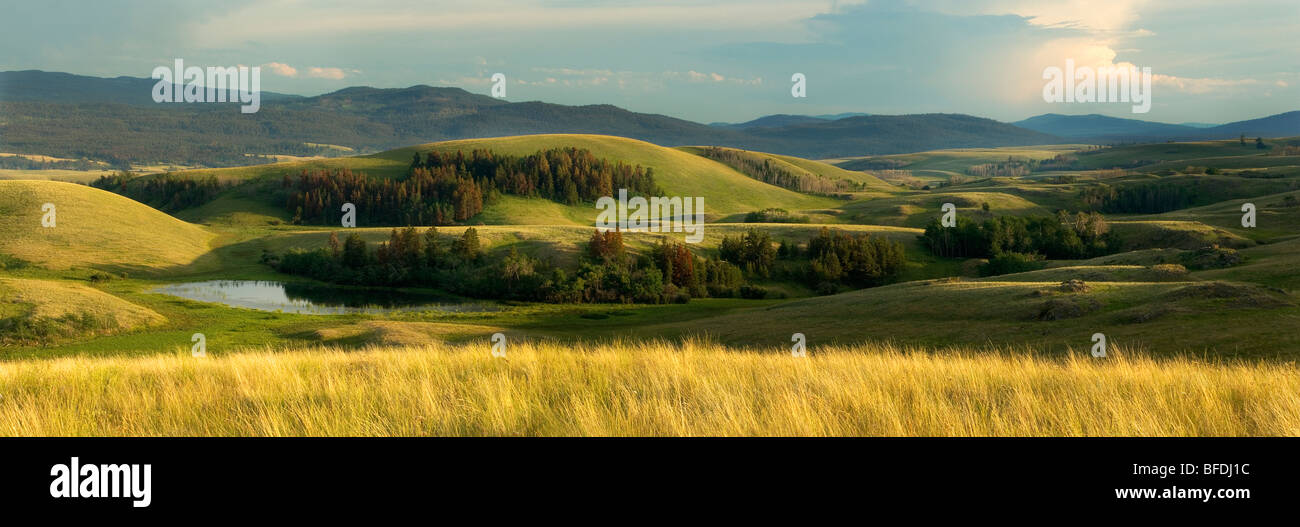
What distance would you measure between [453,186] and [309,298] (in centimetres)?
9382

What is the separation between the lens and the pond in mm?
66188

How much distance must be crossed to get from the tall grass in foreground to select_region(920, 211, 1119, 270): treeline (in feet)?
276

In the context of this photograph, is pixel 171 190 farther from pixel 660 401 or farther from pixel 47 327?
pixel 660 401

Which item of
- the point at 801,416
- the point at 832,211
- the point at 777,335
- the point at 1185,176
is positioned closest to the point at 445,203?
the point at 832,211

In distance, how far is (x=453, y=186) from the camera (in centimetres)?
16462

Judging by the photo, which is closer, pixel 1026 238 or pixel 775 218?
pixel 1026 238

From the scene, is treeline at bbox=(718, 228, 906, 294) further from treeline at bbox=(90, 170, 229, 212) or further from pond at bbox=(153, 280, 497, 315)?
treeline at bbox=(90, 170, 229, 212)

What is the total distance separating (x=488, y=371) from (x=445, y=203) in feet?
496

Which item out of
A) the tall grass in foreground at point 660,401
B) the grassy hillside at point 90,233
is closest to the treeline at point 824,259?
the grassy hillside at point 90,233

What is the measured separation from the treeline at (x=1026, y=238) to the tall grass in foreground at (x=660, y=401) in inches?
3308

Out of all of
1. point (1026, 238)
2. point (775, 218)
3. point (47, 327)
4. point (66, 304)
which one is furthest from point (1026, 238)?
point (47, 327)
